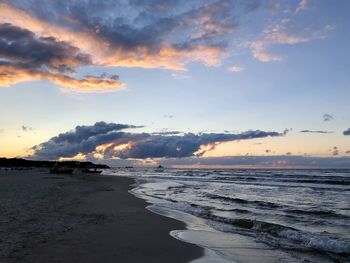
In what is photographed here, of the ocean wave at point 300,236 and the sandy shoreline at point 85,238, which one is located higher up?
the sandy shoreline at point 85,238

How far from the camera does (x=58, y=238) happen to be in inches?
424

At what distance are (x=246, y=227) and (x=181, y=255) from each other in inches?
261

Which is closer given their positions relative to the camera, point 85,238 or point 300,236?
point 85,238

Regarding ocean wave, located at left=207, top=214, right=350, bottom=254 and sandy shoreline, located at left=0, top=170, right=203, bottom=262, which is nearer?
sandy shoreline, located at left=0, top=170, right=203, bottom=262

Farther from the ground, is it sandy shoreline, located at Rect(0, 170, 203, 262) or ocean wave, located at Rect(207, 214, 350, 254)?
sandy shoreline, located at Rect(0, 170, 203, 262)

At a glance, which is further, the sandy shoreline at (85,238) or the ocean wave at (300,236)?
the ocean wave at (300,236)

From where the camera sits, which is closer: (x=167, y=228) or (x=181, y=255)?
(x=181, y=255)

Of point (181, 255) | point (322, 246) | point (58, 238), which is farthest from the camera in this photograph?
point (322, 246)

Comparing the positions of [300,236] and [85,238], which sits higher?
[85,238]

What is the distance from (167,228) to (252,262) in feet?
18.4

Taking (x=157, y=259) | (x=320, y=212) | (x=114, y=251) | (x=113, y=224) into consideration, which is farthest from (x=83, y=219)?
(x=320, y=212)

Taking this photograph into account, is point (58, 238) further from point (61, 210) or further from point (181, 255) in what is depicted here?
point (61, 210)

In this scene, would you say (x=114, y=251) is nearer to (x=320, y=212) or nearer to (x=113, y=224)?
(x=113, y=224)

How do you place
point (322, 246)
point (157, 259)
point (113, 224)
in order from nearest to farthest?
point (157, 259) → point (322, 246) → point (113, 224)
